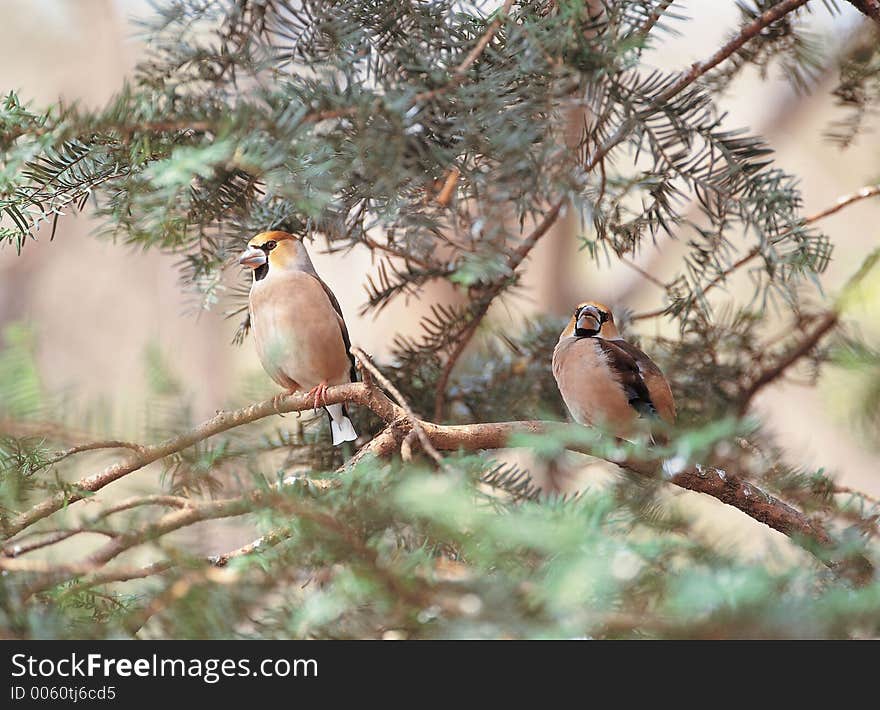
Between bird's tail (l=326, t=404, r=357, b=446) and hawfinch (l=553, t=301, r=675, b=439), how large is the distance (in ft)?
0.95

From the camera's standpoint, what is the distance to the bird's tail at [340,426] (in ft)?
3.73

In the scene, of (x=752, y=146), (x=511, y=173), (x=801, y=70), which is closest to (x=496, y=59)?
(x=511, y=173)

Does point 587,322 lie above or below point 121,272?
below

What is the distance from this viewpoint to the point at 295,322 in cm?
140

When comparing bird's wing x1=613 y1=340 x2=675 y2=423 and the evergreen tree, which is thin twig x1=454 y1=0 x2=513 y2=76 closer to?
the evergreen tree

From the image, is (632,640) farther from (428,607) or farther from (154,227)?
(154,227)

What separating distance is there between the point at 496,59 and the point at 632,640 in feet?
1.67

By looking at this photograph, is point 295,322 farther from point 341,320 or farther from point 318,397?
point 318,397

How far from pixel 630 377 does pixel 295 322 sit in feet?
1.67

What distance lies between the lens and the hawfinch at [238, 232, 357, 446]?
1.35 m

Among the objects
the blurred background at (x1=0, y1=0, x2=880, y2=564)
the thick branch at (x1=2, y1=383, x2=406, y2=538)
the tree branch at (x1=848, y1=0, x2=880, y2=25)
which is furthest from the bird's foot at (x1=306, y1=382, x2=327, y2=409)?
the blurred background at (x1=0, y1=0, x2=880, y2=564)

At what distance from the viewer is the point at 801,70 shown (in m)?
1.24

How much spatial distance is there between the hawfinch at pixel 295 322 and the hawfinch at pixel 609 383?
0.35 m

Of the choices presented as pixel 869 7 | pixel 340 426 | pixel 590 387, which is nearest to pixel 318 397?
pixel 340 426
